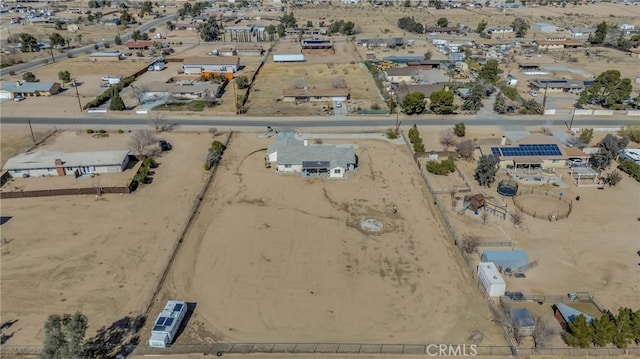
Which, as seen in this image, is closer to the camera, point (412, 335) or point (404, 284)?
point (412, 335)

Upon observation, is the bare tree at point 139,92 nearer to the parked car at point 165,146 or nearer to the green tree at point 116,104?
the green tree at point 116,104

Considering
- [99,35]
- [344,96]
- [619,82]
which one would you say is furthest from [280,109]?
[99,35]

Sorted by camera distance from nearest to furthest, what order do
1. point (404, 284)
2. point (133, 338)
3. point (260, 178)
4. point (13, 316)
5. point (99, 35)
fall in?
point (133, 338)
point (13, 316)
point (404, 284)
point (260, 178)
point (99, 35)

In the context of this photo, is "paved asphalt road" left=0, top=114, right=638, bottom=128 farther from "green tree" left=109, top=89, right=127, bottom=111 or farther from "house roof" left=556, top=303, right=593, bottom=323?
"house roof" left=556, top=303, right=593, bottom=323

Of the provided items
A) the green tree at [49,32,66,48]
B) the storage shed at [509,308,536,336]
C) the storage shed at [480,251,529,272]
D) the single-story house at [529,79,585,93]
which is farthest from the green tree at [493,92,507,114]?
the green tree at [49,32,66,48]

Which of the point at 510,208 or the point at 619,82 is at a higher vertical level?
the point at 619,82

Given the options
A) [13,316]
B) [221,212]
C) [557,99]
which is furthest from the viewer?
[557,99]

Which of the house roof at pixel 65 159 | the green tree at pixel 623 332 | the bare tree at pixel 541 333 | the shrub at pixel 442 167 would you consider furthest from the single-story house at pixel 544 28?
the bare tree at pixel 541 333

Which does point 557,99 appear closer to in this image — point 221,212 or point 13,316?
point 221,212
